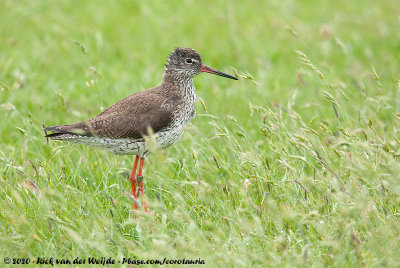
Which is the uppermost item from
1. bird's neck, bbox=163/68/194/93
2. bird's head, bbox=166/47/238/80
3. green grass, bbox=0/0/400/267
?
bird's head, bbox=166/47/238/80

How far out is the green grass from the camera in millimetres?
4355

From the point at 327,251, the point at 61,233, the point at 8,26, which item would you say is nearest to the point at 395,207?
the point at 327,251

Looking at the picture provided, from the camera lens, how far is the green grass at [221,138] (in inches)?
171

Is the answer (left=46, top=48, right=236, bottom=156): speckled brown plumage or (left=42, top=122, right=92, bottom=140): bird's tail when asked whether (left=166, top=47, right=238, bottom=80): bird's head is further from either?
(left=42, top=122, right=92, bottom=140): bird's tail

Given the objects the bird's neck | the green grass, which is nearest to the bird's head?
the bird's neck

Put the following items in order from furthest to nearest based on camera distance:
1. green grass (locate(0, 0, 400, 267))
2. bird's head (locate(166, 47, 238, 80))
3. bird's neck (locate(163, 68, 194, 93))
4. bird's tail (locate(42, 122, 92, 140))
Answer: bird's head (locate(166, 47, 238, 80)) < bird's neck (locate(163, 68, 194, 93)) < bird's tail (locate(42, 122, 92, 140)) < green grass (locate(0, 0, 400, 267))

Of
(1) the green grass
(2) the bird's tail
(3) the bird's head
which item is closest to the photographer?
(1) the green grass

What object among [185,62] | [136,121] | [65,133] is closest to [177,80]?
[185,62]

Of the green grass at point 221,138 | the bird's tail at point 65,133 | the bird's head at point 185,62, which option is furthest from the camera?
the bird's head at point 185,62

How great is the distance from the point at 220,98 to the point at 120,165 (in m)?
2.39

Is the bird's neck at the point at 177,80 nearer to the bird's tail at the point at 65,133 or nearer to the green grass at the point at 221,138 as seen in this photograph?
the green grass at the point at 221,138

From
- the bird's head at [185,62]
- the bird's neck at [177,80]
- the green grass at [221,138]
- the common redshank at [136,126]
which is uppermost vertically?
the bird's head at [185,62]

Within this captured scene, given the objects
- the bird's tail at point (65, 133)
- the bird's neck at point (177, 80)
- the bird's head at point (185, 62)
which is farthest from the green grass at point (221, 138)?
the bird's head at point (185, 62)

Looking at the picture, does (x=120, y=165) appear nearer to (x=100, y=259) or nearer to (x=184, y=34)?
(x=100, y=259)
